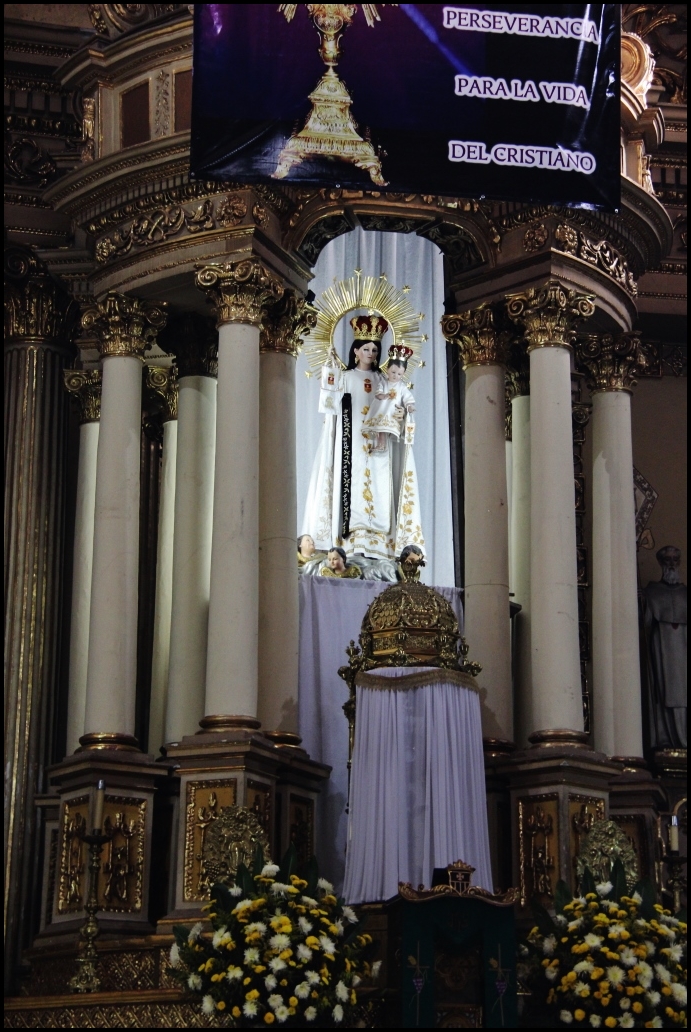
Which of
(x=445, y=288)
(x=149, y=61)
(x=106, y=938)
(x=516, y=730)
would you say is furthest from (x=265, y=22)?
(x=106, y=938)

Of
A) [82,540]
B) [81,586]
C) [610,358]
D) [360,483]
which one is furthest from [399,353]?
[81,586]

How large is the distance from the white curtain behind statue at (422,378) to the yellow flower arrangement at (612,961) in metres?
5.42

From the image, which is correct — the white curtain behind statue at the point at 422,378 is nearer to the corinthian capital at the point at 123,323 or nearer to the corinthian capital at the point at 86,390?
the corinthian capital at the point at 86,390

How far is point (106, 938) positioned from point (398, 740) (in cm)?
271

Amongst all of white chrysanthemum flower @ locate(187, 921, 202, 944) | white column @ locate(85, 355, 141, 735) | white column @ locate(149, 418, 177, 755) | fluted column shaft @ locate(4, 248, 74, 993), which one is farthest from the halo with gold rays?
white chrysanthemum flower @ locate(187, 921, 202, 944)

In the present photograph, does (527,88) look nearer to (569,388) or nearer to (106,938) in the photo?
(569,388)

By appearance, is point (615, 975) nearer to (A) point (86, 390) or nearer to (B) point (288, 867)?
(B) point (288, 867)

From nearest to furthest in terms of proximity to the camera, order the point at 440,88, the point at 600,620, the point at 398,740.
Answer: the point at 398,740 < the point at 440,88 < the point at 600,620

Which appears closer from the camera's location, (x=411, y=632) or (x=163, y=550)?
(x=411, y=632)

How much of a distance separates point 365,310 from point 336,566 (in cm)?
283

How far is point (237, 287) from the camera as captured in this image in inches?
643

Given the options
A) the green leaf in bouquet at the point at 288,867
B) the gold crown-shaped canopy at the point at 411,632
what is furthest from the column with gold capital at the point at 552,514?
the green leaf in bouquet at the point at 288,867

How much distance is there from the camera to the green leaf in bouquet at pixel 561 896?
14.1 m

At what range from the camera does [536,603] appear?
647 inches
